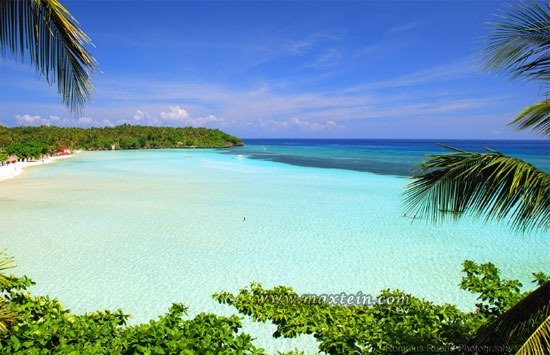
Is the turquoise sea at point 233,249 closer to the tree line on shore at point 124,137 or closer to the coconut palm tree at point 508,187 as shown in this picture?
the coconut palm tree at point 508,187

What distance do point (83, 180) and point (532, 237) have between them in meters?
24.0

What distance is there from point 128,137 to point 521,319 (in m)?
89.9

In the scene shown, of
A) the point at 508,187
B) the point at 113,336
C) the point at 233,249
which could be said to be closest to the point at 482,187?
the point at 508,187

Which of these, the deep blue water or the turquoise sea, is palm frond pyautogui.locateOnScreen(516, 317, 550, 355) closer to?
the deep blue water

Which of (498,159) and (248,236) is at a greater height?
(498,159)

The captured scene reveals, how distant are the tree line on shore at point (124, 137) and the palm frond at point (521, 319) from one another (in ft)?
200

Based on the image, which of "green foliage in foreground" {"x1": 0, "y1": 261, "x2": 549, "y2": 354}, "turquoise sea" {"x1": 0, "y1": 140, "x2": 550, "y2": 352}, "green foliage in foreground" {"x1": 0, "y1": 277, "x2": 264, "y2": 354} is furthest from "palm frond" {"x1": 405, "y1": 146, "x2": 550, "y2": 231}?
"turquoise sea" {"x1": 0, "y1": 140, "x2": 550, "y2": 352}

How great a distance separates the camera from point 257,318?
11.9 ft

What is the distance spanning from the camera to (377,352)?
290cm

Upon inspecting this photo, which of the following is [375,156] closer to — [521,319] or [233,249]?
[233,249]

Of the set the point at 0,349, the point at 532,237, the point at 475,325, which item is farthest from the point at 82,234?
the point at 532,237

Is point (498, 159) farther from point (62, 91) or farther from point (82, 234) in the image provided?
point (82, 234)

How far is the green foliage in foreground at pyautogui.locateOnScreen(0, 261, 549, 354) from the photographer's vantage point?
2664mm

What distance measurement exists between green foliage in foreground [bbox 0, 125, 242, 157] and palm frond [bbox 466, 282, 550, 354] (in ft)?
224
